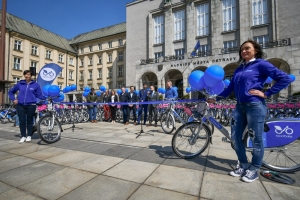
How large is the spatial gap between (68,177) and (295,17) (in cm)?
2677

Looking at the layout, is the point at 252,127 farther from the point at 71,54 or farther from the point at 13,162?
the point at 71,54

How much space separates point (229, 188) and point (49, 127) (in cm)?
469

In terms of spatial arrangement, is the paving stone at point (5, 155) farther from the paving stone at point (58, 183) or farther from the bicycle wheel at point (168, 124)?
the bicycle wheel at point (168, 124)

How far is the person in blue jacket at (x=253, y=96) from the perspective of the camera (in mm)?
2121

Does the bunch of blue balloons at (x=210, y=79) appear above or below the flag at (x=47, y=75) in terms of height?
below

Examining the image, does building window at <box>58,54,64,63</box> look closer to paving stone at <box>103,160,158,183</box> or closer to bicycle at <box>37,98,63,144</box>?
bicycle at <box>37,98,63,144</box>

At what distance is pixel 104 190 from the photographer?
2002mm

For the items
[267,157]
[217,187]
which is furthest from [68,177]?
[267,157]

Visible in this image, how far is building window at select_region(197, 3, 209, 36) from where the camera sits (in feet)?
76.9

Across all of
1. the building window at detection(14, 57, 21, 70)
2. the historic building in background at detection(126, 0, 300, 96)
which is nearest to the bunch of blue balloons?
the historic building in background at detection(126, 0, 300, 96)

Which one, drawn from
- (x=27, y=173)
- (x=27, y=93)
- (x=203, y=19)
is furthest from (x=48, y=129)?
(x=203, y=19)

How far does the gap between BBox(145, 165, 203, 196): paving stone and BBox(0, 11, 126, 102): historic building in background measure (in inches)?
1391

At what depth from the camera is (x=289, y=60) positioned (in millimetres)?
15336

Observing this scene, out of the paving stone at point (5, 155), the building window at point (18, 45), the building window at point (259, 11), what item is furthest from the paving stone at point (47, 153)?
the building window at point (18, 45)
